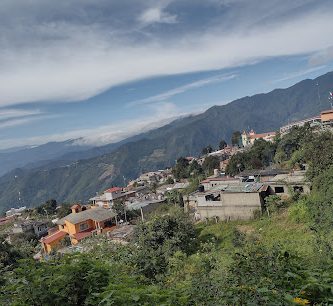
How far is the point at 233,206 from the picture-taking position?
88.3 ft

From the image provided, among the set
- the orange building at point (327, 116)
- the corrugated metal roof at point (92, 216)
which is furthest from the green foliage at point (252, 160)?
the corrugated metal roof at point (92, 216)

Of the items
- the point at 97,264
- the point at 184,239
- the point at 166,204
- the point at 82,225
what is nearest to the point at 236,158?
the point at 166,204

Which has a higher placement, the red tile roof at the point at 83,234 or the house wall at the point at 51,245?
the red tile roof at the point at 83,234

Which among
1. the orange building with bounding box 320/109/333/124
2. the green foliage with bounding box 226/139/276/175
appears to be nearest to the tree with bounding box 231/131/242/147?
the orange building with bounding box 320/109/333/124

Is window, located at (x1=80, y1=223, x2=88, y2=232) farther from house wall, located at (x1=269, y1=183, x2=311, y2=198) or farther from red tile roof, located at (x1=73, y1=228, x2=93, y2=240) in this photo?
house wall, located at (x1=269, y1=183, x2=311, y2=198)

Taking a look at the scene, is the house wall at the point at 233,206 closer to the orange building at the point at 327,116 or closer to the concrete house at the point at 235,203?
the concrete house at the point at 235,203

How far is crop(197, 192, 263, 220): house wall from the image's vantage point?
26000 millimetres

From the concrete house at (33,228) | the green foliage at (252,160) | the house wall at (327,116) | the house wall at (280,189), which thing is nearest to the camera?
the house wall at (280,189)

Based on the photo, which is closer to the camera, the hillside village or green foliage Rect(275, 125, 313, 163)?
the hillside village

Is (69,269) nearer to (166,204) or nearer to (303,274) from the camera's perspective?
(303,274)

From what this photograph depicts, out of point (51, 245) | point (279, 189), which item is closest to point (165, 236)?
point (279, 189)

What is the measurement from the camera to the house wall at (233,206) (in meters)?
26.0

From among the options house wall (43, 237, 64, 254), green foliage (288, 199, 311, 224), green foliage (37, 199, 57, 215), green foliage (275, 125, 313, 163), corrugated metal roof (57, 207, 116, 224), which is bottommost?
house wall (43, 237, 64, 254)

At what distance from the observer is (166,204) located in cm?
4231
